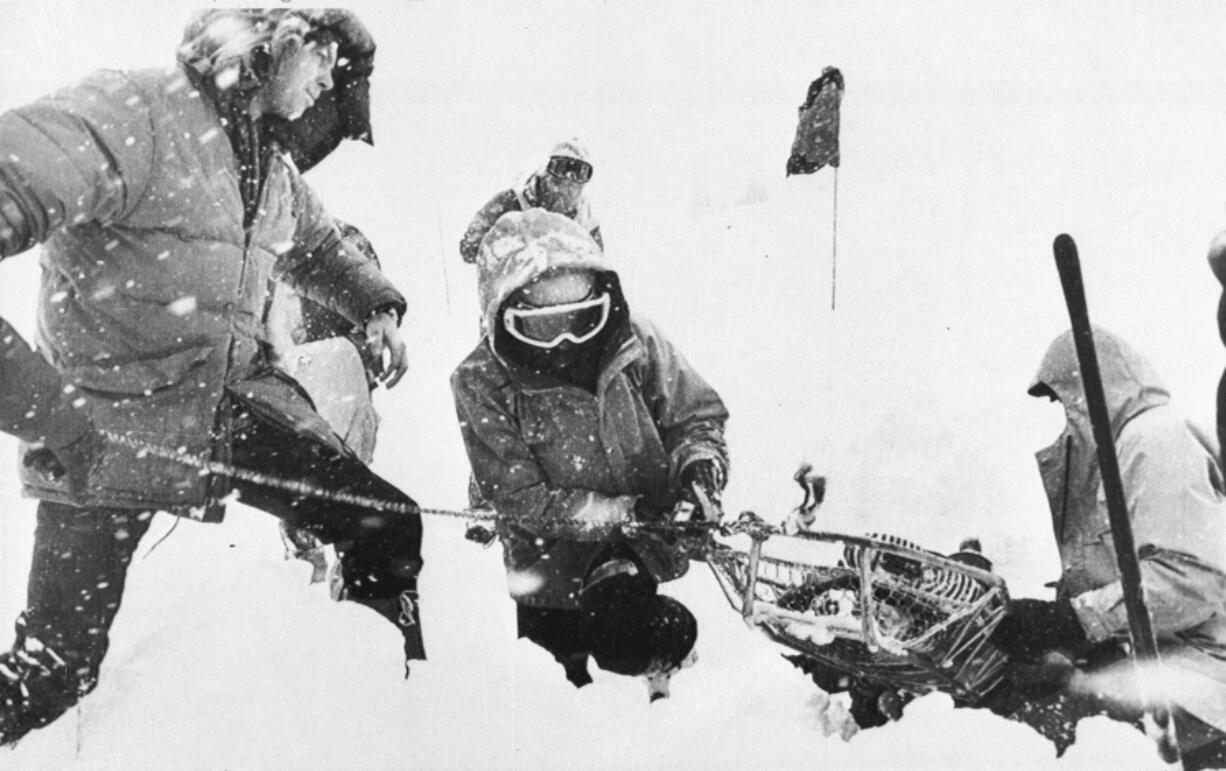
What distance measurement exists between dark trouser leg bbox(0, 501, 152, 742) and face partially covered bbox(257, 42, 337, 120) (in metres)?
0.66

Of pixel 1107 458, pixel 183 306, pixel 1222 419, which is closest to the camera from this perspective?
pixel 1222 419

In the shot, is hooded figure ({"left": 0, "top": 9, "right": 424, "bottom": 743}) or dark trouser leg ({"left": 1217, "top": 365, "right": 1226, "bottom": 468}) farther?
hooded figure ({"left": 0, "top": 9, "right": 424, "bottom": 743})

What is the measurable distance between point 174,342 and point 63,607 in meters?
0.42

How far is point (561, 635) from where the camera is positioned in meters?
1.80

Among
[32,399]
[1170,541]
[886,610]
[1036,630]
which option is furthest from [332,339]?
[1170,541]

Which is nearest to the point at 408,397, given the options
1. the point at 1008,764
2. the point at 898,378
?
the point at 898,378

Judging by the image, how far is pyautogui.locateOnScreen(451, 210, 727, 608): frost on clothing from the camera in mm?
1626

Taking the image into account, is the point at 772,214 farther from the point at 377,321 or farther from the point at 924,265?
the point at 377,321

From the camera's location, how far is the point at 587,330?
1646 mm

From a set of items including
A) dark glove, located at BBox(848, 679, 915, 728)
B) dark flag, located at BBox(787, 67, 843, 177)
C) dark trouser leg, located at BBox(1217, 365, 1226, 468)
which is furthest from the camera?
dark flag, located at BBox(787, 67, 843, 177)

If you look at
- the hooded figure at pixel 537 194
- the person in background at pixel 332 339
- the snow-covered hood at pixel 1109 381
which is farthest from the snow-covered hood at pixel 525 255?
the snow-covered hood at pixel 1109 381

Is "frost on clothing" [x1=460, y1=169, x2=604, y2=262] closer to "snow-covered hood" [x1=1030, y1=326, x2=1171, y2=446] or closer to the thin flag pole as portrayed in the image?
the thin flag pole

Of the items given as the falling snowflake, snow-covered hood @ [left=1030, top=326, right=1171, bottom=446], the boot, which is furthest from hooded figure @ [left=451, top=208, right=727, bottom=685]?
snow-covered hood @ [left=1030, top=326, right=1171, bottom=446]

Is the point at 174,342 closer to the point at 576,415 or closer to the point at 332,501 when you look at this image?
the point at 332,501
